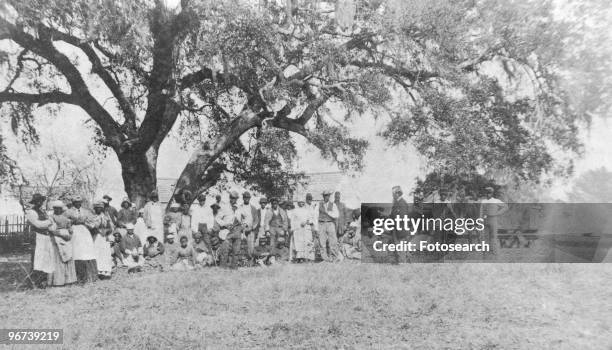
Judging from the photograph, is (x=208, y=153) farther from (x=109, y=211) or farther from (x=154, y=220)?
(x=109, y=211)

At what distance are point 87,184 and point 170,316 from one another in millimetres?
15565

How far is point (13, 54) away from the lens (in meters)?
10.4

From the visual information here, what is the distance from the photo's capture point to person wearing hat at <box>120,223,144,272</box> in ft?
27.2

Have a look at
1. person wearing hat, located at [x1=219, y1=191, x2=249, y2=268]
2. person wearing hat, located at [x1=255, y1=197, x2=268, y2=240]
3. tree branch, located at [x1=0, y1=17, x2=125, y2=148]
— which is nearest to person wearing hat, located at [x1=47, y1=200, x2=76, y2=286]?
person wearing hat, located at [x1=219, y1=191, x2=249, y2=268]

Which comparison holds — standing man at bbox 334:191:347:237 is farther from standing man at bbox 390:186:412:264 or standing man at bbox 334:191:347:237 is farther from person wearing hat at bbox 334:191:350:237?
standing man at bbox 390:186:412:264

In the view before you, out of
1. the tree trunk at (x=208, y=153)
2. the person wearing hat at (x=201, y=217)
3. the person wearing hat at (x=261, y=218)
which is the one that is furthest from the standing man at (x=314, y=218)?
the tree trunk at (x=208, y=153)

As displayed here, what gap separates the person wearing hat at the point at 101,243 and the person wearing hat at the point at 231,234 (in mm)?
1750

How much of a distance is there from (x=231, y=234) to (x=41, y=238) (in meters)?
2.86

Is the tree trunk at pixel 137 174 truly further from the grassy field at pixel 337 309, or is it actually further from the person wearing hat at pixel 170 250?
the grassy field at pixel 337 309

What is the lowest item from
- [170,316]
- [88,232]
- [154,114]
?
[170,316]

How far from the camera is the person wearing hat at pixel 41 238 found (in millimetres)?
6844

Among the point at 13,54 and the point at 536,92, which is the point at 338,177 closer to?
the point at 536,92

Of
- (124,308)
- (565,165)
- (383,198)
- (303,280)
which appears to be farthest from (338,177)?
(124,308)

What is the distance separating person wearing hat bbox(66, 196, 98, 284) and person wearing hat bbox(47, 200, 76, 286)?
0.33ft
